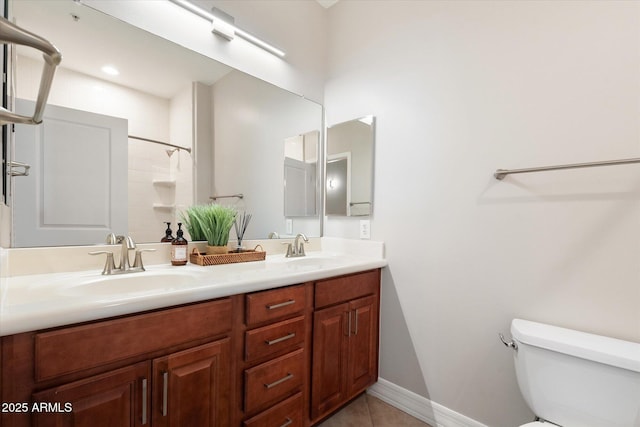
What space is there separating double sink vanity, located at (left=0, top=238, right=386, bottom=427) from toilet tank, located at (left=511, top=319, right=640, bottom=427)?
0.79 metres

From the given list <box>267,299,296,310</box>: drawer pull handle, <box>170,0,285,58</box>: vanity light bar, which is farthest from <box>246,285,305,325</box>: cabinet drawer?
<box>170,0,285,58</box>: vanity light bar

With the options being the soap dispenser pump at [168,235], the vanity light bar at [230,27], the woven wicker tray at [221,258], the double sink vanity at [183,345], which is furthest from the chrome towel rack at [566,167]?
the soap dispenser pump at [168,235]

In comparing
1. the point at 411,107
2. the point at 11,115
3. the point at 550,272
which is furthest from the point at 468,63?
the point at 11,115

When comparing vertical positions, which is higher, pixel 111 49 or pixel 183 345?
pixel 111 49

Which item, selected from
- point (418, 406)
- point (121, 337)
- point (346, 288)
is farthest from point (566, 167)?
point (121, 337)

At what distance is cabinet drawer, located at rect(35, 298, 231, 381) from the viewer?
723mm

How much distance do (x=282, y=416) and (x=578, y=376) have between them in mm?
1131

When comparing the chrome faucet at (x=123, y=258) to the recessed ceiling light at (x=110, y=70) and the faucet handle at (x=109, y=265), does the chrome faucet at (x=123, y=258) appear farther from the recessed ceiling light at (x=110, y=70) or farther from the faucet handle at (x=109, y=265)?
the recessed ceiling light at (x=110, y=70)

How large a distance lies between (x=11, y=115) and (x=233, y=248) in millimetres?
1127

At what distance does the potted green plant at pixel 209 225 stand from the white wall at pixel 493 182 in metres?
0.88

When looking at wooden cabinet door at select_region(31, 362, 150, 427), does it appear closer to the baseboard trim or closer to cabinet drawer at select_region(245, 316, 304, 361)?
cabinet drawer at select_region(245, 316, 304, 361)

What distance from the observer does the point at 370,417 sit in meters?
1.61

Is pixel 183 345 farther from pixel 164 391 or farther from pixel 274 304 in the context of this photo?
pixel 274 304

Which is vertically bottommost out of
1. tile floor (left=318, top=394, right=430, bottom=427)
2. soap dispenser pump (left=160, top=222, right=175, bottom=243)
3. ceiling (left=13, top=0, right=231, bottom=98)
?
tile floor (left=318, top=394, right=430, bottom=427)
